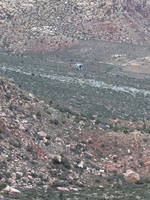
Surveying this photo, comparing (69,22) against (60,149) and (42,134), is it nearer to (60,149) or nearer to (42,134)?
(42,134)

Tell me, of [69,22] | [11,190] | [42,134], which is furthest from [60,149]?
[69,22]

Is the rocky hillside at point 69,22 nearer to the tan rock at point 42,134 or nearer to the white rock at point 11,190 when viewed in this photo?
the tan rock at point 42,134

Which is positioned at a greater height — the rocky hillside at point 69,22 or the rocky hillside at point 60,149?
the rocky hillside at point 69,22

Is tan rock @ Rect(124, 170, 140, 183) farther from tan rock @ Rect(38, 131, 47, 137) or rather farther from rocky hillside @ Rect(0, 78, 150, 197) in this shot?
tan rock @ Rect(38, 131, 47, 137)

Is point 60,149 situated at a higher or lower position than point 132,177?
higher

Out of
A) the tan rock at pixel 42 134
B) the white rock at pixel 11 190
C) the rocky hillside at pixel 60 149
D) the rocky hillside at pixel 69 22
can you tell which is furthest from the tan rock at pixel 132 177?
the rocky hillside at pixel 69 22

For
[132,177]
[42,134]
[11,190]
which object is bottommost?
[132,177]

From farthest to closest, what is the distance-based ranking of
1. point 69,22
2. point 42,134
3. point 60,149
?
1. point 69,22
2. point 42,134
3. point 60,149
